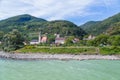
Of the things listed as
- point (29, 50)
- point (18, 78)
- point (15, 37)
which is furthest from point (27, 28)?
point (18, 78)

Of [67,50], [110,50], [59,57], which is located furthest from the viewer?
[67,50]

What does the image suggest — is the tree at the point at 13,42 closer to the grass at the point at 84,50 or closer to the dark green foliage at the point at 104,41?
the grass at the point at 84,50

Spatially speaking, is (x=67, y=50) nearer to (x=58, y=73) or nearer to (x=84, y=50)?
(x=84, y=50)

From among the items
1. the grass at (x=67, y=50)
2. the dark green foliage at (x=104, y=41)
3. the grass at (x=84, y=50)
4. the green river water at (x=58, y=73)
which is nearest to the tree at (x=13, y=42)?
the grass at (x=67, y=50)

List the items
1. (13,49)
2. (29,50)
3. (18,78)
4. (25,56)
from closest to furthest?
1. (18,78)
2. (25,56)
3. (29,50)
4. (13,49)

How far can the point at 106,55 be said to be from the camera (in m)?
61.1

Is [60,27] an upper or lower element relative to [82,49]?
upper

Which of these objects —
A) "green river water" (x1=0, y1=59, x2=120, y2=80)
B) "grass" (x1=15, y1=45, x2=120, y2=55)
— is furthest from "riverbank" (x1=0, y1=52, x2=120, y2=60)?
"green river water" (x1=0, y1=59, x2=120, y2=80)

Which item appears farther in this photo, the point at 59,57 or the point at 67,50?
the point at 67,50

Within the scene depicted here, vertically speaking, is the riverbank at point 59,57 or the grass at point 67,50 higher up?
the grass at point 67,50

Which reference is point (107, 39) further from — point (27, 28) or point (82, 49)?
point (27, 28)

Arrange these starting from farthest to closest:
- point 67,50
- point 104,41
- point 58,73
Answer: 1. point 104,41
2. point 67,50
3. point 58,73

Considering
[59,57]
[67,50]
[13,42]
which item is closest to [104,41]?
[67,50]

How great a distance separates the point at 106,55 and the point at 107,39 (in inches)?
904
